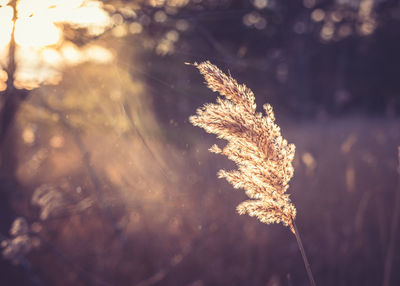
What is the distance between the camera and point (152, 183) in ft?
11.7

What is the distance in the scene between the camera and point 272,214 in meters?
0.95

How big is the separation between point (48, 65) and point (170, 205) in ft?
7.12

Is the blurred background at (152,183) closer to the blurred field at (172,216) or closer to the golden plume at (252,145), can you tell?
the blurred field at (172,216)

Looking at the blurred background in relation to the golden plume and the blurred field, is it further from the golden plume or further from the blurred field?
the golden plume

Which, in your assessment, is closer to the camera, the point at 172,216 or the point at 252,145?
the point at 252,145

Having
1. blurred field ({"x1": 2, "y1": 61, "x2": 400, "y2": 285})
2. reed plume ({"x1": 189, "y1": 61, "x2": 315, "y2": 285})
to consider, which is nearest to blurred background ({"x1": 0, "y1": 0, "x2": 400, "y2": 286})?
blurred field ({"x1": 2, "y1": 61, "x2": 400, "y2": 285})

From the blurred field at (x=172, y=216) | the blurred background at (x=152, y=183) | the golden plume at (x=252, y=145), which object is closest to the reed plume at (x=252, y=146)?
the golden plume at (x=252, y=145)

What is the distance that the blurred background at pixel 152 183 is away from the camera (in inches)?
99.5

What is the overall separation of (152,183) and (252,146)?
2.81 metres

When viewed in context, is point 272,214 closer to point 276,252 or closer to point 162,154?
point 276,252

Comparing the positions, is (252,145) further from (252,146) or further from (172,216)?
(172,216)

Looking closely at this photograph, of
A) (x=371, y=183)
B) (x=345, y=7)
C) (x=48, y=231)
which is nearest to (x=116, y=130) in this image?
(x=48, y=231)

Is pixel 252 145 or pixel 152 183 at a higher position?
pixel 252 145

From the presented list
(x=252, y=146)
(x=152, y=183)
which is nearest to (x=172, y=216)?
(x=152, y=183)
